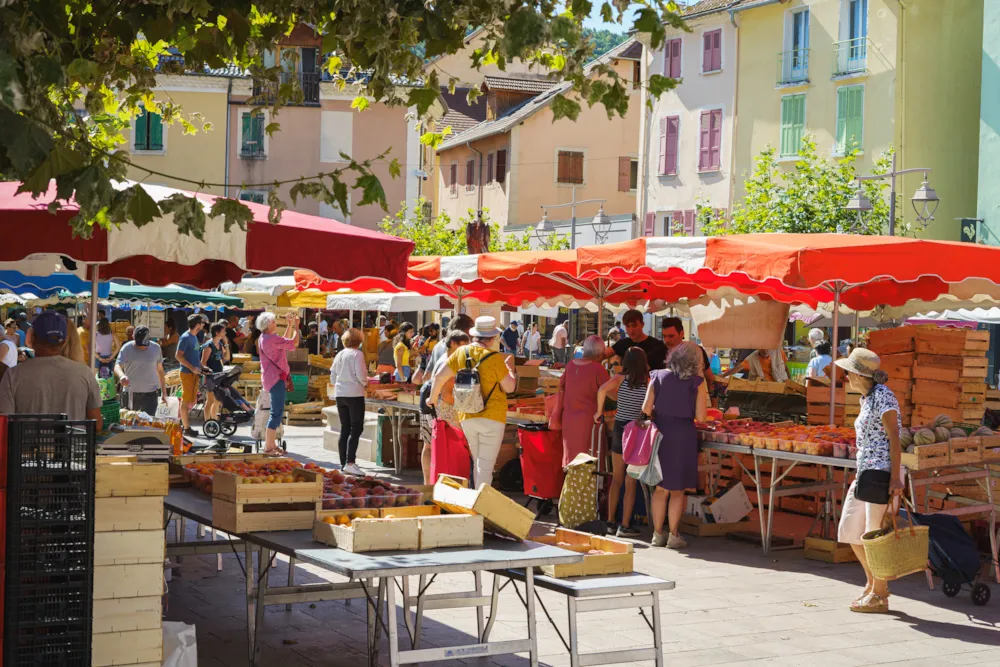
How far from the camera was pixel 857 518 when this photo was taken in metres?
8.77

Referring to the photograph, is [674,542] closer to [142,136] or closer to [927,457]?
[927,457]

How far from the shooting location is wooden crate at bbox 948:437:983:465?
9.95m

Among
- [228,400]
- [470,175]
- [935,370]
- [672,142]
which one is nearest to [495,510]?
[935,370]

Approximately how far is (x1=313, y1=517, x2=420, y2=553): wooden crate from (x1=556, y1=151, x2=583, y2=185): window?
48.5 meters

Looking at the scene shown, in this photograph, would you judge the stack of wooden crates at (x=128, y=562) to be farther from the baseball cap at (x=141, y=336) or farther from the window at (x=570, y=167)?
the window at (x=570, y=167)

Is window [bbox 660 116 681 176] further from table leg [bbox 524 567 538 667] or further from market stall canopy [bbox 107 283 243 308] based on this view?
table leg [bbox 524 567 538 667]

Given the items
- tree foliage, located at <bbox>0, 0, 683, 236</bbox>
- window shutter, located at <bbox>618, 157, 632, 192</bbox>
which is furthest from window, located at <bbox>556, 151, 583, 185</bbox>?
tree foliage, located at <bbox>0, 0, 683, 236</bbox>

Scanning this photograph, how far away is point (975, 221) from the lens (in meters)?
33.9

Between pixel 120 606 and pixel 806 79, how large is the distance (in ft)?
121

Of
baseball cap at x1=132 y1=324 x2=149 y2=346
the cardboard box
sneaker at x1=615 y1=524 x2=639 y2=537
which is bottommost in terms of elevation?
sneaker at x1=615 y1=524 x2=639 y2=537

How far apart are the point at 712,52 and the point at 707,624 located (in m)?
37.0

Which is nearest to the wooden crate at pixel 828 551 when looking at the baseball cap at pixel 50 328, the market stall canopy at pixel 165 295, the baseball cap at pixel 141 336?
the baseball cap at pixel 50 328

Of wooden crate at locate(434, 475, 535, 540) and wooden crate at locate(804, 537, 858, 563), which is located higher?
wooden crate at locate(434, 475, 535, 540)

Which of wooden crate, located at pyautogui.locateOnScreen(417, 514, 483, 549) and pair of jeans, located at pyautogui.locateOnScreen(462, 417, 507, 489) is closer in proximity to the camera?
wooden crate, located at pyautogui.locateOnScreen(417, 514, 483, 549)
